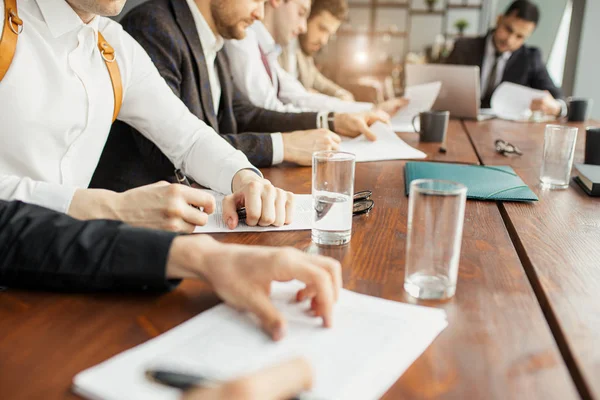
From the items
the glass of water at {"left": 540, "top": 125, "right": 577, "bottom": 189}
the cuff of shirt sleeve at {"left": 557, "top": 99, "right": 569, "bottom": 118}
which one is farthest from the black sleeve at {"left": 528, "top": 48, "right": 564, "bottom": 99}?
the glass of water at {"left": 540, "top": 125, "right": 577, "bottom": 189}

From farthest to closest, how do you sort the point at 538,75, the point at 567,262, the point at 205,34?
1. the point at 538,75
2. the point at 205,34
3. the point at 567,262

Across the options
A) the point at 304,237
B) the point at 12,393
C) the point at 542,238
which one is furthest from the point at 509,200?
the point at 12,393

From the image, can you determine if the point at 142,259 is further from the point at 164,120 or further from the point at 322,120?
the point at 322,120

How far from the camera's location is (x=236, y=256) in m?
0.62

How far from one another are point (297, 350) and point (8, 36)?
84 cm

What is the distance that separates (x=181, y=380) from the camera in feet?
1.52

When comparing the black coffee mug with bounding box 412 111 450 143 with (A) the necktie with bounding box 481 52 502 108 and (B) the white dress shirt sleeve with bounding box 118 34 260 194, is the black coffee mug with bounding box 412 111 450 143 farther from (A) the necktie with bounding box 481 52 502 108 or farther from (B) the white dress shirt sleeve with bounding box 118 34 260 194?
(A) the necktie with bounding box 481 52 502 108

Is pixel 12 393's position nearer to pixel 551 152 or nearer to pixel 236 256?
pixel 236 256

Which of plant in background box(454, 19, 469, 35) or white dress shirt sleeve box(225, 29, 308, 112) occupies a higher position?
plant in background box(454, 19, 469, 35)

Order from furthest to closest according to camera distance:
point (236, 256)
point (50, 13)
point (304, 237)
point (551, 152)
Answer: point (551, 152) → point (50, 13) → point (304, 237) → point (236, 256)

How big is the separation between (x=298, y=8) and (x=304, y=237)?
7.70 feet

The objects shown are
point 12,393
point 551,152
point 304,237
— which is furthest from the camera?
point 551,152

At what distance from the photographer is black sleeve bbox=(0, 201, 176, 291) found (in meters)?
0.66

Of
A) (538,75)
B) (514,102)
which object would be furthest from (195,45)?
(538,75)
